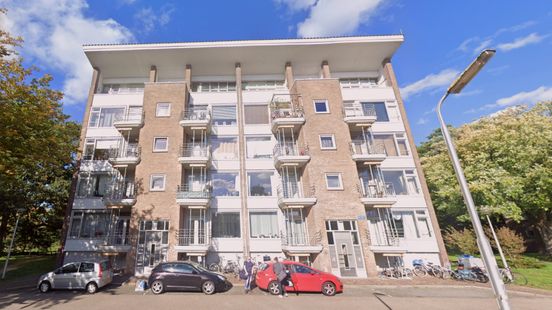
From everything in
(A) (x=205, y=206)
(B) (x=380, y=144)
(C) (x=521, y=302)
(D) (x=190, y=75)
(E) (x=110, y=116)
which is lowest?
(C) (x=521, y=302)

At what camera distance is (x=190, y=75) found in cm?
2278

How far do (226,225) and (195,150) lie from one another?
6377 mm

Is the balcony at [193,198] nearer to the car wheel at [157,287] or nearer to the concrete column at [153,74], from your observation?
the car wheel at [157,287]

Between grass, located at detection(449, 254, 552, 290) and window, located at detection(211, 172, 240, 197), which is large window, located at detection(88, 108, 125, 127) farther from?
grass, located at detection(449, 254, 552, 290)

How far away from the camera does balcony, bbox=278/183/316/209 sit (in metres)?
16.5

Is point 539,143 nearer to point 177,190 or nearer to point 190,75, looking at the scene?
point 177,190

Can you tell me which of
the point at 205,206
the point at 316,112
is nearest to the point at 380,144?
the point at 316,112

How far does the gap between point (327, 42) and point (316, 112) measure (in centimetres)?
737

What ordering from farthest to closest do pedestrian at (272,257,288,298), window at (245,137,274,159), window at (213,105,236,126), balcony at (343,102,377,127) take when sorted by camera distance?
window at (213,105,236,126) < window at (245,137,274,159) < balcony at (343,102,377,127) < pedestrian at (272,257,288,298)

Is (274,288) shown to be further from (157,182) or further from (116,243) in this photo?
(116,243)

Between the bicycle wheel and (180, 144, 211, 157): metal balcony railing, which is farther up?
(180, 144, 211, 157): metal balcony railing

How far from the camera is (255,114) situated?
848 inches

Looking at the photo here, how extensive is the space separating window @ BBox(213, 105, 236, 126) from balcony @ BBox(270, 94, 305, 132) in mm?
3501

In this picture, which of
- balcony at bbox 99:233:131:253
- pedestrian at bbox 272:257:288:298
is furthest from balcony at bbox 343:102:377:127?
balcony at bbox 99:233:131:253
